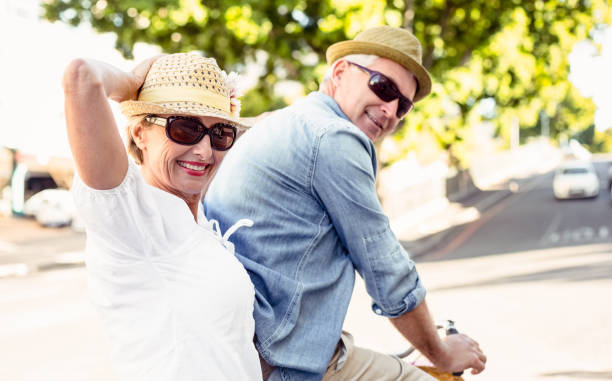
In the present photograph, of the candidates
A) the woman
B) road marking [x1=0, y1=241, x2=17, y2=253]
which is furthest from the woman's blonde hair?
road marking [x1=0, y1=241, x2=17, y2=253]

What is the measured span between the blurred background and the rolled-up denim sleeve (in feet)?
7.99

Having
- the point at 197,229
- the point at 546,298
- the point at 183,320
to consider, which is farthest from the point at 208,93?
the point at 546,298

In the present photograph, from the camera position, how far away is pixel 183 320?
1.28 m

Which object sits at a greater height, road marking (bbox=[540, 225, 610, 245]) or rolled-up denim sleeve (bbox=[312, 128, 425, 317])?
rolled-up denim sleeve (bbox=[312, 128, 425, 317])

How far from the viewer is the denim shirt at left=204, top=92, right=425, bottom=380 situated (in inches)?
61.7

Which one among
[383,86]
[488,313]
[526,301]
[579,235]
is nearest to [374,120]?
[383,86]

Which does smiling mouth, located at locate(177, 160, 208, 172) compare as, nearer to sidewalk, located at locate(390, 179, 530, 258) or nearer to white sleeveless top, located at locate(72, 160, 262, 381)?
white sleeveless top, located at locate(72, 160, 262, 381)

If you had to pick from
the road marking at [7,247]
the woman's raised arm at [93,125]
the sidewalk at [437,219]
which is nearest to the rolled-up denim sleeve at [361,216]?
the woman's raised arm at [93,125]

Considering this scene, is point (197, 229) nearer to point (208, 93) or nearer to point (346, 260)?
point (208, 93)

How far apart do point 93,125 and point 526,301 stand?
7267mm

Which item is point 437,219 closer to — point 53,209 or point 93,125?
point 53,209

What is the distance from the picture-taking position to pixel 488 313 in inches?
278

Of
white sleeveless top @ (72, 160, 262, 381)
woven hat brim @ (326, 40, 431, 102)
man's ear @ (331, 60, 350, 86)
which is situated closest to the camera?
white sleeveless top @ (72, 160, 262, 381)

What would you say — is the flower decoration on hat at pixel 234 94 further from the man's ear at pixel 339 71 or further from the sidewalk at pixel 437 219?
the sidewalk at pixel 437 219
